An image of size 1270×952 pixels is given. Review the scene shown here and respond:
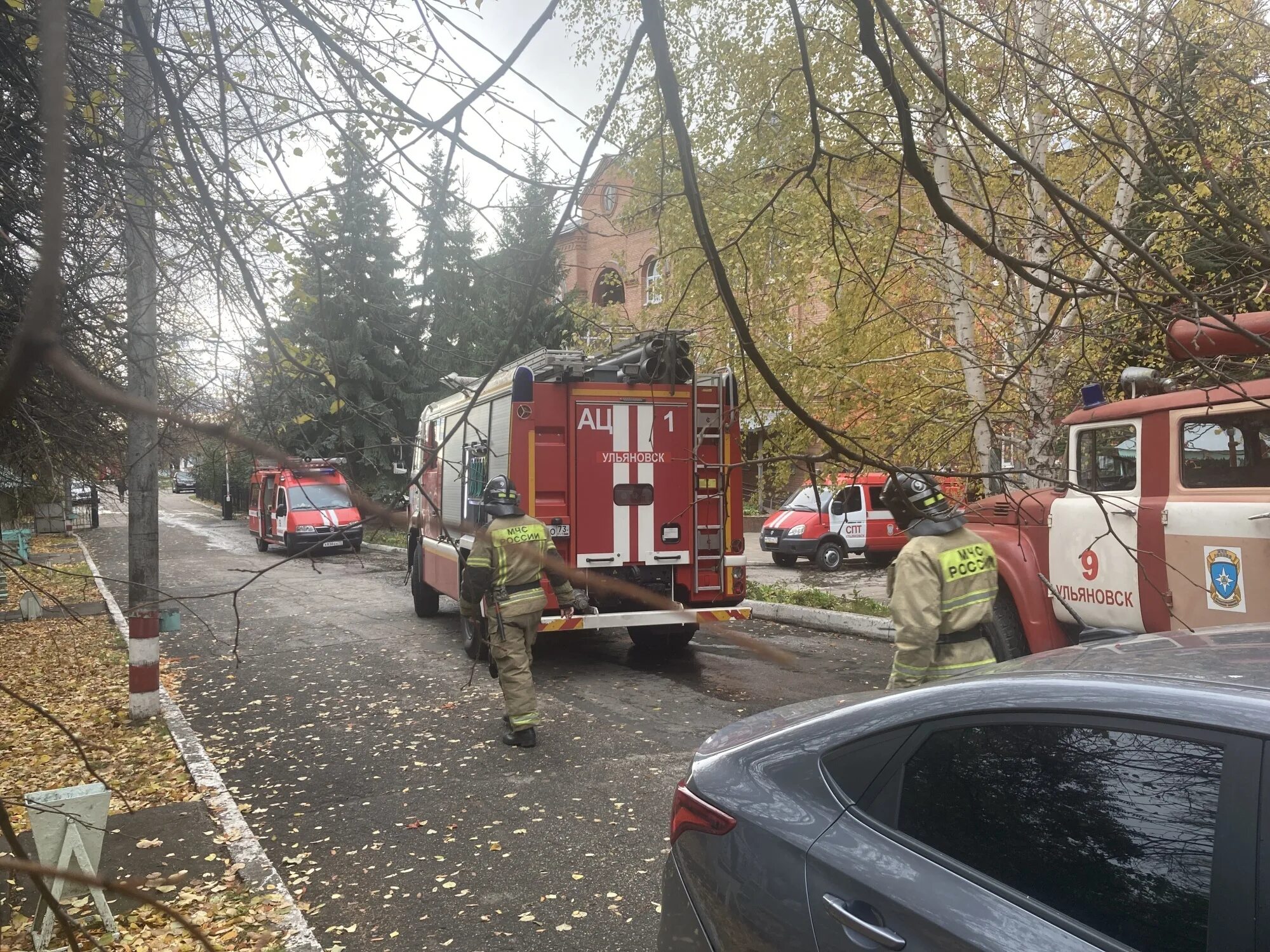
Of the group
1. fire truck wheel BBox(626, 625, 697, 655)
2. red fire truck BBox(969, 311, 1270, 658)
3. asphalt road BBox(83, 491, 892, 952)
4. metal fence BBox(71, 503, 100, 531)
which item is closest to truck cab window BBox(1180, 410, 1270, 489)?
red fire truck BBox(969, 311, 1270, 658)

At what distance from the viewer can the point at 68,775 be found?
568 cm

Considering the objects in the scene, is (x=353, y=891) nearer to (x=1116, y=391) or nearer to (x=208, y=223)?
(x=208, y=223)

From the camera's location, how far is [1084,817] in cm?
174

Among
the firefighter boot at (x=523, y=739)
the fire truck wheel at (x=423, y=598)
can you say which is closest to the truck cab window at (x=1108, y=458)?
the firefighter boot at (x=523, y=739)

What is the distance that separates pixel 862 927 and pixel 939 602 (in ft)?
8.12

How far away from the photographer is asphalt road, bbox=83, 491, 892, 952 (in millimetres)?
3902

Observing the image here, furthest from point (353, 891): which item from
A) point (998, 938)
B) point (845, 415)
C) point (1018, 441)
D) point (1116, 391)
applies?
point (1116, 391)

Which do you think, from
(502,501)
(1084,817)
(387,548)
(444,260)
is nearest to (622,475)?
(502,501)

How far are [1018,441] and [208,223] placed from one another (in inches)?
340

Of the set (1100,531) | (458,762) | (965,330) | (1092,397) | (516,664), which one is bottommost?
(458,762)

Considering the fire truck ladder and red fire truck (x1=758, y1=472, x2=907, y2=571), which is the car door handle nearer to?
the fire truck ladder

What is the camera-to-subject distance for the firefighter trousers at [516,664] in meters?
6.15

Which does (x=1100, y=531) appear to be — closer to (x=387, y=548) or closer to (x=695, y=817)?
(x=695, y=817)

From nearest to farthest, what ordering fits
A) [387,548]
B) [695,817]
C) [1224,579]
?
[695,817], [1224,579], [387,548]
